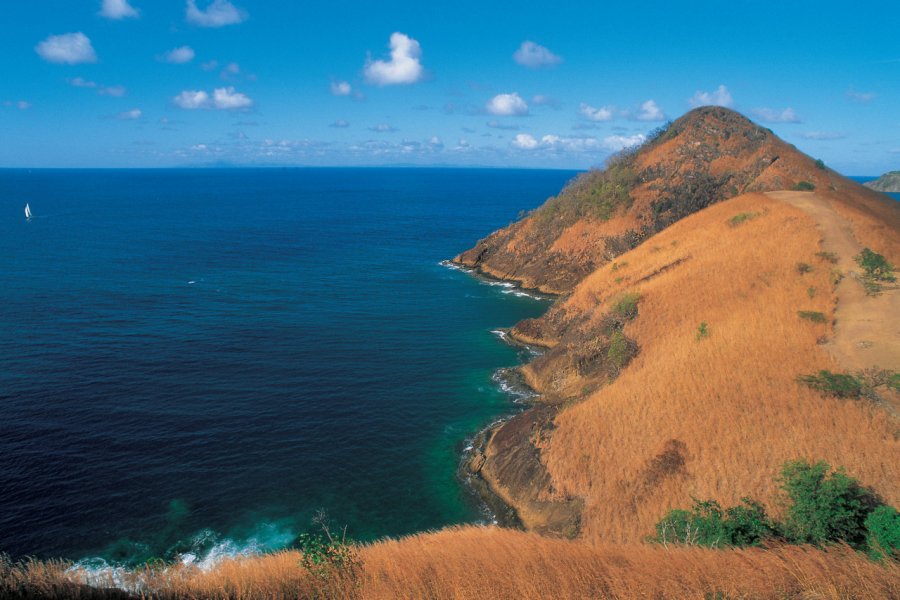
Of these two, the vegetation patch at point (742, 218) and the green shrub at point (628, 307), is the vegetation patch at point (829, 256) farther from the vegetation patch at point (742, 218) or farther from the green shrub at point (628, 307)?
the green shrub at point (628, 307)

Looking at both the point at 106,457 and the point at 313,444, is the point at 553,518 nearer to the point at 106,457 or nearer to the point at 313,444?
the point at 313,444

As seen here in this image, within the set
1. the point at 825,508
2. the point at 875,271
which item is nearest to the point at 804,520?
the point at 825,508

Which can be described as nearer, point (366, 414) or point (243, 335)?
point (366, 414)

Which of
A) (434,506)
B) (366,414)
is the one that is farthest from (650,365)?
(366,414)

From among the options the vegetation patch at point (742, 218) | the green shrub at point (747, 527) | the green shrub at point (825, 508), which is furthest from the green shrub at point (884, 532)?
the vegetation patch at point (742, 218)

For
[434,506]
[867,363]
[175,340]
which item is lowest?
[434,506]

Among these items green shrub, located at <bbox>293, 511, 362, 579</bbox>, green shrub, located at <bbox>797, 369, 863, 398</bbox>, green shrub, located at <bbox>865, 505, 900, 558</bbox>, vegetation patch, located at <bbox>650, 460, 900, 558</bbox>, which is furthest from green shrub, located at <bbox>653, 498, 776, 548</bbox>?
green shrub, located at <bbox>293, 511, 362, 579</bbox>

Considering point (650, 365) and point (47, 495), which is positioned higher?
point (650, 365)
